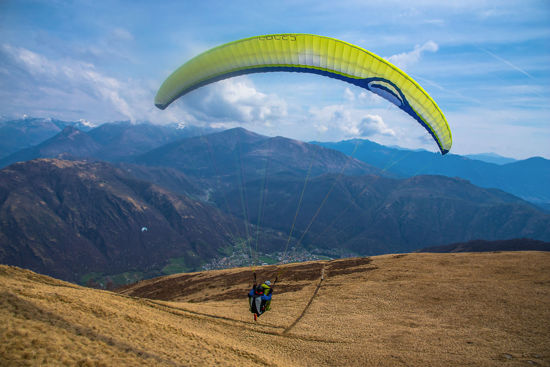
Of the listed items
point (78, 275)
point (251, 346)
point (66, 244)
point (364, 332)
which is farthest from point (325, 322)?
point (66, 244)

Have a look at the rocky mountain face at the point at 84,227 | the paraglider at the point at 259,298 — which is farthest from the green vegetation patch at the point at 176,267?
the paraglider at the point at 259,298

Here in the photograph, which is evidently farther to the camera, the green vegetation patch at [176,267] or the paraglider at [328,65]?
the green vegetation patch at [176,267]

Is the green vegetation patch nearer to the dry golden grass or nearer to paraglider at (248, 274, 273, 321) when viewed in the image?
the dry golden grass

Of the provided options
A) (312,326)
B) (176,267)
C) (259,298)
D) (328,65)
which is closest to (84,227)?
(176,267)

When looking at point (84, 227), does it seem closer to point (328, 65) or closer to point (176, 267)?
point (176, 267)

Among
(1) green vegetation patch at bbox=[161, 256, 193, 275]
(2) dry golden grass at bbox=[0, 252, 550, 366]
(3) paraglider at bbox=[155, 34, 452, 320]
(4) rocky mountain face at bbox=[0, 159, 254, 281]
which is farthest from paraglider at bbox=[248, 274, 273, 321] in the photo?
(4) rocky mountain face at bbox=[0, 159, 254, 281]

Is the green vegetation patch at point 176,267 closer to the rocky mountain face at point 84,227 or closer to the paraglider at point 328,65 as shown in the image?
the rocky mountain face at point 84,227
